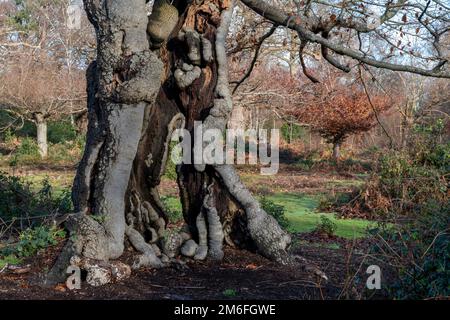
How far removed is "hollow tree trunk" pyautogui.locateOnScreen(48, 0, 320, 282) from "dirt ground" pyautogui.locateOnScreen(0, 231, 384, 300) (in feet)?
0.74

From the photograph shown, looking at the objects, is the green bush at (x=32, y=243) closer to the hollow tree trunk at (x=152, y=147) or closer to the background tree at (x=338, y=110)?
the hollow tree trunk at (x=152, y=147)

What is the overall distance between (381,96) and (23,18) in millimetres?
20401

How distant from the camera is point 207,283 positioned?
6.71 metres

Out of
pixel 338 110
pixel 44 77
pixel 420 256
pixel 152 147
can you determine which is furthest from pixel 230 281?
pixel 44 77

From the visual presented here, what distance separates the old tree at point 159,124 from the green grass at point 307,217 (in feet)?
9.69

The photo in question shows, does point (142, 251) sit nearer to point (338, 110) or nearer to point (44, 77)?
point (338, 110)

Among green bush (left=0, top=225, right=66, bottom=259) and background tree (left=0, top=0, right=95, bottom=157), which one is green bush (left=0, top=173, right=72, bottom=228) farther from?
background tree (left=0, top=0, right=95, bottom=157)

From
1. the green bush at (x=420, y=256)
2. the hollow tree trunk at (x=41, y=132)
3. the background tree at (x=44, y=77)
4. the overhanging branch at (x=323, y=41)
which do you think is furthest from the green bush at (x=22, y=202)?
the hollow tree trunk at (x=41, y=132)

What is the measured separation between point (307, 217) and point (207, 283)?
7.53 metres

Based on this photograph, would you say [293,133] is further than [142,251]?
Yes

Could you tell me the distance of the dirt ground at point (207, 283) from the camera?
610 centimetres

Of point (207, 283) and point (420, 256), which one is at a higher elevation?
point (420, 256)
